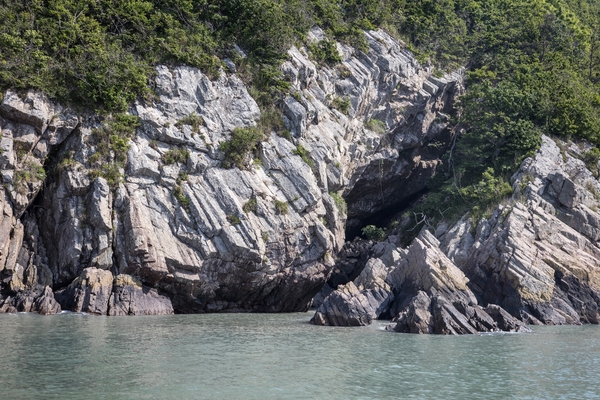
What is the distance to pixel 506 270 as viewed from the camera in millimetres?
35250

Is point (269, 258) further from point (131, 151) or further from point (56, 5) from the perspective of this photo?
point (56, 5)

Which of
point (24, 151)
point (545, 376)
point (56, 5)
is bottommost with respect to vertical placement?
point (545, 376)

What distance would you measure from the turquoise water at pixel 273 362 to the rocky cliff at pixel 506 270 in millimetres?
2475

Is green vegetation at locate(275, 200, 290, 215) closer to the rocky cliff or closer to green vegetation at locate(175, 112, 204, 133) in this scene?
the rocky cliff

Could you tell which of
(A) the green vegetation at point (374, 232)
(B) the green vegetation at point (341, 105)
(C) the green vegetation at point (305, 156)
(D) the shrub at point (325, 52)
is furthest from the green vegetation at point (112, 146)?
(A) the green vegetation at point (374, 232)

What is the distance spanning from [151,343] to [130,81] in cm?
1827

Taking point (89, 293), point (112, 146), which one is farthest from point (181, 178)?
point (89, 293)

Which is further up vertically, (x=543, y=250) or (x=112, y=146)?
(x=112, y=146)

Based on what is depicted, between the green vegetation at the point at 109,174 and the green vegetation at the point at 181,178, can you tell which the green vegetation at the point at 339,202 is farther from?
the green vegetation at the point at 109,174

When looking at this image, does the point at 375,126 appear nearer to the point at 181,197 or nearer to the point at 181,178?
the point at 181,178

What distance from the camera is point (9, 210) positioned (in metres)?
31.8

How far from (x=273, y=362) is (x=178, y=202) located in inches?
643

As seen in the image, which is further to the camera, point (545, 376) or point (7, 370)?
point (545, 376)

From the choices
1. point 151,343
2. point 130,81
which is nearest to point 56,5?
point 130,81
